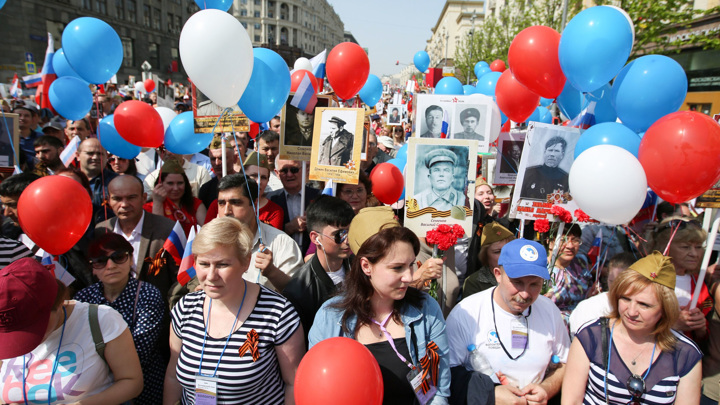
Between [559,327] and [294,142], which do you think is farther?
[294,142]

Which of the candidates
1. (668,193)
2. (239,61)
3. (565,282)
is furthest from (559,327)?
(239,61)

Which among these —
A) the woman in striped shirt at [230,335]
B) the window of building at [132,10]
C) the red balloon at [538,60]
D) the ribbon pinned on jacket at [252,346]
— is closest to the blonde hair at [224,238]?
the woman in striped shirt at [230,335]

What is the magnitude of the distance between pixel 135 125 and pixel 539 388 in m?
4.26

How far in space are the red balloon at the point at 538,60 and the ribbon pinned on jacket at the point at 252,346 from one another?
3009 millimetres

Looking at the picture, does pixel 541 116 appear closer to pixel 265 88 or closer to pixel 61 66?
pixel 265 88

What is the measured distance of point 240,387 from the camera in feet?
6.78

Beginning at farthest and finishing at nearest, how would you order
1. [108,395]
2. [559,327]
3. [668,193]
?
[668,193], [559,327], [108,395]

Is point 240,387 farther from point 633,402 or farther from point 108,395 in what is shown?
point 633,402

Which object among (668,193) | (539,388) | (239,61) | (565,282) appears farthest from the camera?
(565,282)

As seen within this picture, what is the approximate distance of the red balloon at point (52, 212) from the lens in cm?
262

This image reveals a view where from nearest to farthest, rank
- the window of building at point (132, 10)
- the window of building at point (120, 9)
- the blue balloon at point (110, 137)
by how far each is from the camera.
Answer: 1. the blue balloon at point (110, 137)
2. the window of building at point (120, 9)
3. the window of building at point (132, 10)

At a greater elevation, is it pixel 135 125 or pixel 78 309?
pixel 135 125

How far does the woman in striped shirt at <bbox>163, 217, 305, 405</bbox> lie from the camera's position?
207cm

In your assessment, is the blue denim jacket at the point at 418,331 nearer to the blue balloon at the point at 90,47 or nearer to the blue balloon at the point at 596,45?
the blue balloon at the point at 596,45
